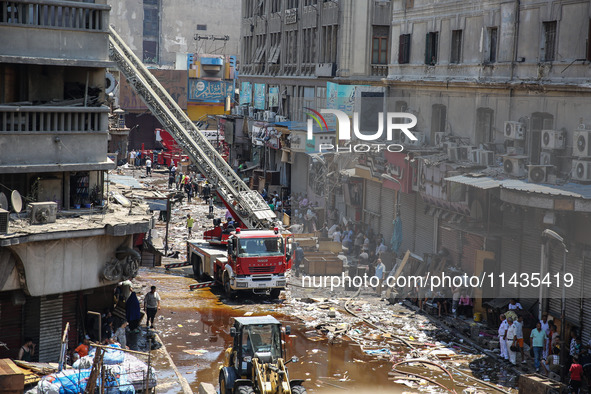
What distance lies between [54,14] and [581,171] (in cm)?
1522

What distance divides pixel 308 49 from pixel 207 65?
3605 cm

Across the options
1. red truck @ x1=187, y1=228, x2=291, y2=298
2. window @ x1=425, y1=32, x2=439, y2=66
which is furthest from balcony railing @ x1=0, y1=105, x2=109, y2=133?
window @ x1=425, y1=32, x2=439, y2=66

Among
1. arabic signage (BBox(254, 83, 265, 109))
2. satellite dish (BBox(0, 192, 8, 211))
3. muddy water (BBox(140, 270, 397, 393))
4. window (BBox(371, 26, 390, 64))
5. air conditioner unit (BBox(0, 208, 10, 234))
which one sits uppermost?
window (BBox(371, 26, 390, 64))

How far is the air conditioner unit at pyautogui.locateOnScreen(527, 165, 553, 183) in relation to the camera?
24891 mm

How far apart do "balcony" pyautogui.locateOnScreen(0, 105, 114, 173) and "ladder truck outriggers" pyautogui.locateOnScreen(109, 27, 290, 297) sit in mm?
7919

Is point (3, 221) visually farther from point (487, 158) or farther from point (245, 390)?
point (487, 158)

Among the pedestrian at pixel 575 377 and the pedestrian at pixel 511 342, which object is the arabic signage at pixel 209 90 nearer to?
the pedestrian at pixel 511 342

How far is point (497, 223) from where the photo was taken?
1083 inches

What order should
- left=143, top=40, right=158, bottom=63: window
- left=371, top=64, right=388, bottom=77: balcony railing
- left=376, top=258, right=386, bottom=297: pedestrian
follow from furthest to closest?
left=143, top=40, right=158, bottom=63: window, left=371, top=64, right=388, bottom=77: balcony railing, left=376, top=258, right=386, bottom=297: pedestrian

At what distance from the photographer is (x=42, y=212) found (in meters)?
21.1

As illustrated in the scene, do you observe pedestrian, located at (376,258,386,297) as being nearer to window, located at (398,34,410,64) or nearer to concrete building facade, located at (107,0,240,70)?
window, located at (398,34,410,64)

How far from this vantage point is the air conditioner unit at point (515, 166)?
26250mm

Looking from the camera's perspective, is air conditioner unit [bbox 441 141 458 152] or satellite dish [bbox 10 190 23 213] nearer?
satellite dish [bbox 10 190 23 213]

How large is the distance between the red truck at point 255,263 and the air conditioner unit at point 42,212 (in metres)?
9.40
